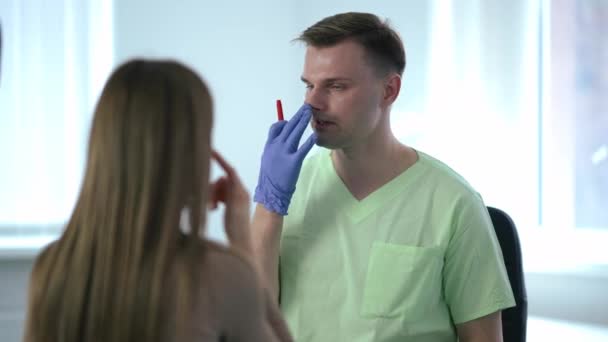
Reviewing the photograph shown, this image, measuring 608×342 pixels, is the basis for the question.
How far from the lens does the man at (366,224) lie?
55.3 inches

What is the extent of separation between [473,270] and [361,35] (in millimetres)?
472

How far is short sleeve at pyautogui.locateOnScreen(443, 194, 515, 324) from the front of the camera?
1.39m

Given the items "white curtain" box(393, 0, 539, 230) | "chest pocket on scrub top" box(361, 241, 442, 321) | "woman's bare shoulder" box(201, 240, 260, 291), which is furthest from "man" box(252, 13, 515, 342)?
"white curtain" box(393, 0, 539, 230)

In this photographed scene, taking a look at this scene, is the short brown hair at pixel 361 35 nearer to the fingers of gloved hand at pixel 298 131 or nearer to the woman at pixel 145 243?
the fingers of gloved hand at pixel 298 131

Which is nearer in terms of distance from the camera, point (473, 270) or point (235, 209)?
point (235, 209)

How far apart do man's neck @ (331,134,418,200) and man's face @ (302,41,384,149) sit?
3 centimetres

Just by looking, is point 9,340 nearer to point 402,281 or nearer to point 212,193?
point 402,281

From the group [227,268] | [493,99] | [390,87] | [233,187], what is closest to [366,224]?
[390,87]

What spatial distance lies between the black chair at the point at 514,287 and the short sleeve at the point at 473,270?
51 mm

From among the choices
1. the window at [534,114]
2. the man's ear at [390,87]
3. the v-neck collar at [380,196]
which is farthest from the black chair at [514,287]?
the window at [534,114]

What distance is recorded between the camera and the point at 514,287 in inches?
57.6

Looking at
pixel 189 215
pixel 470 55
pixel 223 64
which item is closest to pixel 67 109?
pixel 223 64

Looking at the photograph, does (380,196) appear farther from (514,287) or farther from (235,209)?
(235,209)

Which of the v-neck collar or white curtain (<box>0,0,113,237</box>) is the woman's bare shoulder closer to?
the v-neck collar
